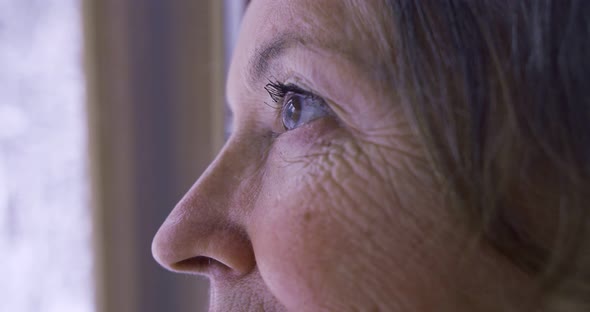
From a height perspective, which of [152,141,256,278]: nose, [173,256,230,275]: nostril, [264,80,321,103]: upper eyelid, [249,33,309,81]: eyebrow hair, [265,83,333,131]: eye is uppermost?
[249,33,309,81]: eyebrow hair

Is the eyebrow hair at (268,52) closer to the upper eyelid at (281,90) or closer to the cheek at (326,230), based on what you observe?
the upper eyelid at (281,90)

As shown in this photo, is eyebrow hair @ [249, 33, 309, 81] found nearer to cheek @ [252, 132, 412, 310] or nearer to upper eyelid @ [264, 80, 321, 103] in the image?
upper eyelid @ [264, 80, 321, 103]

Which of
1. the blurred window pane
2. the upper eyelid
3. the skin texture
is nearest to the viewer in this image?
the skin texture

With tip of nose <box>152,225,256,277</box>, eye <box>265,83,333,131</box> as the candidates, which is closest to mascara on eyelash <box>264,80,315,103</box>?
eye <box>265,83,333,131</box>

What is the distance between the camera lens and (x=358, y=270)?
49 centimetres

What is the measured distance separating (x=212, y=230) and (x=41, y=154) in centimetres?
71

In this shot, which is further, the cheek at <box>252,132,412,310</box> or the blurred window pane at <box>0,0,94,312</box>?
the blurred window pane at <box>0,0,94,312</box>

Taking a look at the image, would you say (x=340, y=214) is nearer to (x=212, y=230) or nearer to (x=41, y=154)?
(x=212, y=230)

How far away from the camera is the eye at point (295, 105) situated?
59 cm

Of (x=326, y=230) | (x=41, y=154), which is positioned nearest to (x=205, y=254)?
(x=326, y=230)

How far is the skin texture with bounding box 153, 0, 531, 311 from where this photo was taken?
0.47 meters

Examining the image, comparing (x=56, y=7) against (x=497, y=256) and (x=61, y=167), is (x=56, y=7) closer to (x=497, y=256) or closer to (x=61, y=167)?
(x=61, y=167)

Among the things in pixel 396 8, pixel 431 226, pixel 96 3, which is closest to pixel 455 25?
pixel 396 8

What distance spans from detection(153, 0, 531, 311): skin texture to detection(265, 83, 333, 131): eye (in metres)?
0.01
